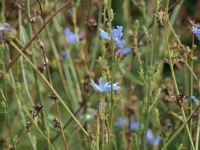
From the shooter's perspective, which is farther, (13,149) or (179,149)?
(13,149)

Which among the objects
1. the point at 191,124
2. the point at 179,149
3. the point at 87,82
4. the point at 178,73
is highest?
the point at 178,73

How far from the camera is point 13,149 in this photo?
1.27m

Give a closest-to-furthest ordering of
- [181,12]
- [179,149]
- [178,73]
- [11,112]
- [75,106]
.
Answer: [179,149], [75,106], [11,112], [178,73], [181,12]

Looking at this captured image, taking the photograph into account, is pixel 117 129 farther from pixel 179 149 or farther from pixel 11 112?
pixel 179 149

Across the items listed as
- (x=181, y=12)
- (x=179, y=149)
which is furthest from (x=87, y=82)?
(x=181, y=12)

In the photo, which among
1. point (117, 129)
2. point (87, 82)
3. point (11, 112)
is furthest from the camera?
point (117, 129)

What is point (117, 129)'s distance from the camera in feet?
9.25

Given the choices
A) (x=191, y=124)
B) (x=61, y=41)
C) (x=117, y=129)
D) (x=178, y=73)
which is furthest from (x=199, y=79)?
(x=178, y=73)

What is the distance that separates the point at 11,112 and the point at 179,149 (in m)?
1.20

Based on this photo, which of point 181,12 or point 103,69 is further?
point 181,12

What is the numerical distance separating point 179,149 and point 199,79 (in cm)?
22

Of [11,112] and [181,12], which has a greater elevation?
[181,12]

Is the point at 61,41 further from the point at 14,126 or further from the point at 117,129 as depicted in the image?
the point at 117,129

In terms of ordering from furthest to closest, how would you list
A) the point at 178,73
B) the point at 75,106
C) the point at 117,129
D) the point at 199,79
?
the point at 178,73 → the point at 117,129 → the point at 75,106 → the point at 199,79
